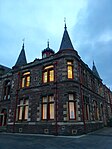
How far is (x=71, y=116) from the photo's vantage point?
13.0 metres

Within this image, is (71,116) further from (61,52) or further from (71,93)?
(61,52)

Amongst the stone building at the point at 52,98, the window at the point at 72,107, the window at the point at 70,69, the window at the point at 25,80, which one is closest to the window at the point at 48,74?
the stone building at the point at 52,98

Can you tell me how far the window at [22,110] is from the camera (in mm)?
15736

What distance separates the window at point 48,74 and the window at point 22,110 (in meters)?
3.53

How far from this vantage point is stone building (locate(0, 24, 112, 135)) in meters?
13.0

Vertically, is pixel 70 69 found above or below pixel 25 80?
above

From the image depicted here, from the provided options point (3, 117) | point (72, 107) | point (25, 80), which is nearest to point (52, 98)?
point (72, 107)

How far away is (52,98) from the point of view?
1437 cm

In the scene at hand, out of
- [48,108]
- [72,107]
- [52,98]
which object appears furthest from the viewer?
[52,98]

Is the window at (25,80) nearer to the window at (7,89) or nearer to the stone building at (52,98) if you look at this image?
the stone building at (52,98)

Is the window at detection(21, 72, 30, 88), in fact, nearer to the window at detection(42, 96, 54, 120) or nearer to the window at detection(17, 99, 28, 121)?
the window at detection(17, 99, 28, 121)

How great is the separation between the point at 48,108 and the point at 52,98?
1080mm

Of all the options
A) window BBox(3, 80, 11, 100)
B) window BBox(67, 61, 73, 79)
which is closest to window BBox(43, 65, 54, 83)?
window BBox(67, 61, 73, 79)

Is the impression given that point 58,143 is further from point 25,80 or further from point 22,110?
point 25,80
